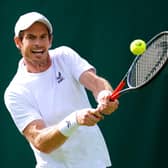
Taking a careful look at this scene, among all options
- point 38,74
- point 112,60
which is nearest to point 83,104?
point 38,74

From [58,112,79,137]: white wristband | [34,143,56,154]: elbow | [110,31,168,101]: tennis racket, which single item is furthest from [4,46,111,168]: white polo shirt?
[110,31,168,101]: tennis racket

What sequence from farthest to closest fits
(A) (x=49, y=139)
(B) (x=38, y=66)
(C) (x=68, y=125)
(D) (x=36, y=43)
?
(B) (x=38, y=66) < (D) (x=36, y=43) < (A) (x=49, y=139) < (C) (x=68, y=125)

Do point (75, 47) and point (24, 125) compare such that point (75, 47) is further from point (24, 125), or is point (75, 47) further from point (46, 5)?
point (24, 125)

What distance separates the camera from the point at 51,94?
3.84 meters

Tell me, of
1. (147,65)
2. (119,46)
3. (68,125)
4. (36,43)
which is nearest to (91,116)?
(68,125)

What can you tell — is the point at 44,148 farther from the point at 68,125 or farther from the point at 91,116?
the point at 91,116

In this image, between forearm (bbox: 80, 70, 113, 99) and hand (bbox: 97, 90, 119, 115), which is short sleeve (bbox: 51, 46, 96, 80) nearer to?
forearm (bbox: 80, 70, 113, 99)

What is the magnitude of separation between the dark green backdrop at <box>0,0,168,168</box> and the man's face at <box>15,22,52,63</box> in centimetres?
105

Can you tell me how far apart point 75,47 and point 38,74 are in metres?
1.08

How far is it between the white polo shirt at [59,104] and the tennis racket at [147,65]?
397mm

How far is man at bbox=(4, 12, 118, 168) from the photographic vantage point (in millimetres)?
3828

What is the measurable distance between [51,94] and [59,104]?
71 mm

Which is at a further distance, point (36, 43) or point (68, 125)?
point (36, 43)

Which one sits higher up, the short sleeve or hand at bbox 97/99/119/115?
the short sleeve
